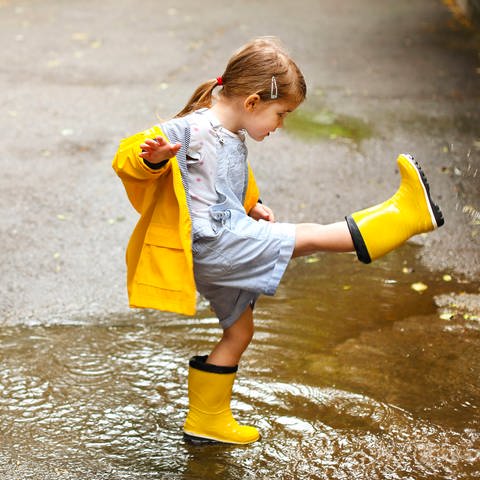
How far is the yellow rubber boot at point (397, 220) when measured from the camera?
125 inches

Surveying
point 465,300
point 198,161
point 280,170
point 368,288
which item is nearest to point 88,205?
point 280,170

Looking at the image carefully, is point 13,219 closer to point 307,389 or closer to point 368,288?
point 368,288

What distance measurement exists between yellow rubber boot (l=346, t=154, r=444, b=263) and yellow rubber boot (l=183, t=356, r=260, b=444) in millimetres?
742

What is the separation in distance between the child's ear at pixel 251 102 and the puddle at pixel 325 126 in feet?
13.7

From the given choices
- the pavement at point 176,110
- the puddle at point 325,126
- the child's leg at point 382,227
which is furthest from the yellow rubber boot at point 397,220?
the puddle at point 325,126

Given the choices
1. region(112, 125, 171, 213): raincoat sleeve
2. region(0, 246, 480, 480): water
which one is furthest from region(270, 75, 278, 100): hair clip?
region(0, 246, 480, 480): water

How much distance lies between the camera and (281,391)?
12.9 feet

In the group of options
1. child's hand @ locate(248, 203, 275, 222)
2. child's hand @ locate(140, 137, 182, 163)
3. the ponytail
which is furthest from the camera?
child's hand @ locate(248, 203, 275, 222)

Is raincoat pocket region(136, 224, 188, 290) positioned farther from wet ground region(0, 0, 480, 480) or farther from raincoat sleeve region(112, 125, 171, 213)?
wet ground region(0, 0, 480, 480)

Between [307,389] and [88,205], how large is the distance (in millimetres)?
2713

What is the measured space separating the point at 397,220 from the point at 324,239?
A: 26 cm

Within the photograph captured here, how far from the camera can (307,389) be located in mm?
3932

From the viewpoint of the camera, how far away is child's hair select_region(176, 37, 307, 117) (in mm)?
3195

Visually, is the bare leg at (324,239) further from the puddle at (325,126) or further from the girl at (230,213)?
the puddle at (325,126)
